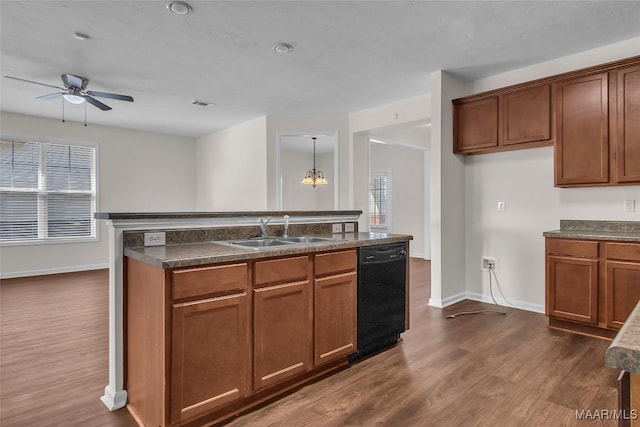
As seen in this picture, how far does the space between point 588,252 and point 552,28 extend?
1884 mm

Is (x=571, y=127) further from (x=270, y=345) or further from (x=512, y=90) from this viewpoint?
(x=270, y=345)

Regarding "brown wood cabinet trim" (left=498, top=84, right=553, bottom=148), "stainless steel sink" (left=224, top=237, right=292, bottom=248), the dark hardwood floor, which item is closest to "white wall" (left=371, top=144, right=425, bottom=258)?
"brown wood cabinet trim" (left=498, top=84, right=553, bottom=148)

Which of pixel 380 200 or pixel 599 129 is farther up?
pixel 599 129

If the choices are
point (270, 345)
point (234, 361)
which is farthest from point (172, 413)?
point (270, 345)

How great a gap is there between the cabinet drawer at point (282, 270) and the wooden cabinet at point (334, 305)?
0.11 metres

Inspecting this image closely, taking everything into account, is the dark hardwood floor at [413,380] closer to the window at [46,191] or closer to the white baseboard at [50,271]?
the white baseboard at [50,271]

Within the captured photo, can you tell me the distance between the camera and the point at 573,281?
311 centimetres

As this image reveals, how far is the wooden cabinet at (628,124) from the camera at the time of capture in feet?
9.78

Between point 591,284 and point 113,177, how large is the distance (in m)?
7.21

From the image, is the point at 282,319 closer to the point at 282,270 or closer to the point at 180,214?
the point at 282,270

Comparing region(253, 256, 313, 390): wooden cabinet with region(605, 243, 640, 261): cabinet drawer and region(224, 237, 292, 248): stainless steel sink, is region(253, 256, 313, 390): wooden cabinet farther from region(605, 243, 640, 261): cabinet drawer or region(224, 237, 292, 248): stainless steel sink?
region(605, 243, 640, 261): cabinet drawer

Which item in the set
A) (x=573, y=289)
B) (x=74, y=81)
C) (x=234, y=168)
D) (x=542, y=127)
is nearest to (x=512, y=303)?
(x=573, y=289)

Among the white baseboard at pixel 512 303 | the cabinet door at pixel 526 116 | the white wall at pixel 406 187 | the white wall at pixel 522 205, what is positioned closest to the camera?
the white wall at pixel 522 205

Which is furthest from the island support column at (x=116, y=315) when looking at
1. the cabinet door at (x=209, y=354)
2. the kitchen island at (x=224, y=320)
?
the cabinet door at (x=209, y=354)
